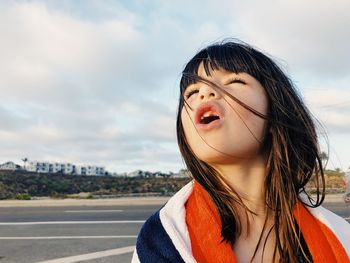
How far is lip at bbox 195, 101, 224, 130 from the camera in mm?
1174

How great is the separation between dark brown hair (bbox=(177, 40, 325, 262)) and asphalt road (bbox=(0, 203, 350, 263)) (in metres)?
4.25

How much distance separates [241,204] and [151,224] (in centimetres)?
29

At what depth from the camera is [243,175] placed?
131 centimetres

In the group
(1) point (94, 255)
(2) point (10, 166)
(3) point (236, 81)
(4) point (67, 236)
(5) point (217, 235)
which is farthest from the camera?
(2) point (10, 166)

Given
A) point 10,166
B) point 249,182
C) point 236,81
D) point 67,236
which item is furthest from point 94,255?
point 10,166

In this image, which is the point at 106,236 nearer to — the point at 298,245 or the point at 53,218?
the point at 53,218

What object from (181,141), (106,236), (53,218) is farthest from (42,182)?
(181,141)

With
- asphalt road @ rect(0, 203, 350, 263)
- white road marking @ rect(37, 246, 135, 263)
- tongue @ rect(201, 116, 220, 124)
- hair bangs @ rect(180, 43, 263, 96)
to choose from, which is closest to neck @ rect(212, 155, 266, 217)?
tongue @ rect(201, 116, 220, 124)

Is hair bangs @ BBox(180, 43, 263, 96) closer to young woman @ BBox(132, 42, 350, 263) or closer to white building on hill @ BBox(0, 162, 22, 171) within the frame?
young woman @ BBox(132, 42, 350, 263)

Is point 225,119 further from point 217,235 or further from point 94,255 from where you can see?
point 94,255

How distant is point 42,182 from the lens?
32.1 metres

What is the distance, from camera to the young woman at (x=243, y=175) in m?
1.18

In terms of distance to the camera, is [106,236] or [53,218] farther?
[53,218]

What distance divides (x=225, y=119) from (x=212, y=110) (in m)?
0.05
